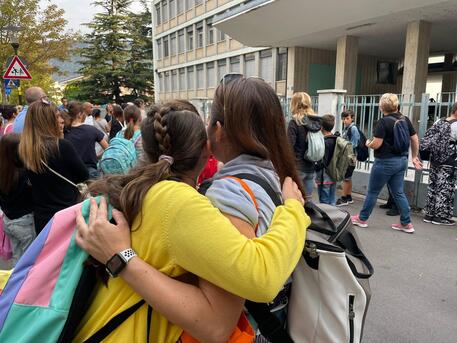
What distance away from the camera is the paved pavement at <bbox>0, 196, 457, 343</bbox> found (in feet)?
10.1

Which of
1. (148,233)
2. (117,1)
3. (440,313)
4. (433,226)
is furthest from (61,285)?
(117,1)

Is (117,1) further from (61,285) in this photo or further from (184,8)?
(61,285)

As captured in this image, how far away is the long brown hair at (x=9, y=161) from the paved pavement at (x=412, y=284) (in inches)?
71.1

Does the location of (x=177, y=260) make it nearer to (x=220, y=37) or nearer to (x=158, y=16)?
(x=220, y=37)

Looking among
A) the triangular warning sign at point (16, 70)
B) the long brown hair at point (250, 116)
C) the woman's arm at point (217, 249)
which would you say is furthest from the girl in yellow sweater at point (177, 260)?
the triangular warning sign at point (16, 70)

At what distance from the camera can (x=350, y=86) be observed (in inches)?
661

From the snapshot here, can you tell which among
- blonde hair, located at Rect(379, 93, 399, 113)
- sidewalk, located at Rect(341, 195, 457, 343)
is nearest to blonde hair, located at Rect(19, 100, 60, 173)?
sidewalk, located at Rect(341, 195, 457, 343)

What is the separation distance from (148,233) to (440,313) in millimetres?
3210

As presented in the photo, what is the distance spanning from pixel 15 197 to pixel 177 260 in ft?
8.53

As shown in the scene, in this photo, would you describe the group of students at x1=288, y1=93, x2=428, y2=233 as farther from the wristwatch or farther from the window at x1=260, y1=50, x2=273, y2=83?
the window at x1=260, y1=50, x2=273, y2=83

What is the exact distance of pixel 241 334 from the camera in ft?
3.92

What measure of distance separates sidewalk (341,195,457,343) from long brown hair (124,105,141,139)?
119 inches

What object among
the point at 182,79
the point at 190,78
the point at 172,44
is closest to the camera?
the point at 190,78

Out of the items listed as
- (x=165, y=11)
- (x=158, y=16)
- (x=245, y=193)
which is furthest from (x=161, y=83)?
(x=245, y=193)
